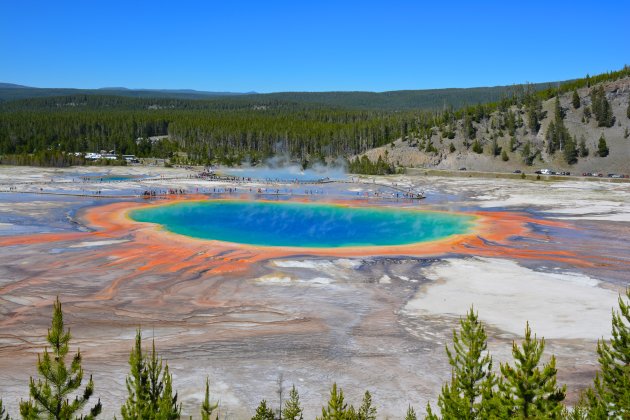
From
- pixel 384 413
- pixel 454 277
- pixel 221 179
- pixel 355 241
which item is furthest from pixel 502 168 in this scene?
pixel 384 413

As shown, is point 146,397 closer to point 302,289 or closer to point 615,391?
point 615,391

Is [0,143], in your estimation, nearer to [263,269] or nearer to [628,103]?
[263,269]

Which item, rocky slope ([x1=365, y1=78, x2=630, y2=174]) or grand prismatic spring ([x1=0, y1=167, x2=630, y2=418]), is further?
rocky slope ([x1=365, y1=78, x2=630, y2=174])

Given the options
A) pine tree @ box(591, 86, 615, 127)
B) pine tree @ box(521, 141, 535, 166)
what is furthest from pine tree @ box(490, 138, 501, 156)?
pine tree @ box(591, 86, 615, 127)

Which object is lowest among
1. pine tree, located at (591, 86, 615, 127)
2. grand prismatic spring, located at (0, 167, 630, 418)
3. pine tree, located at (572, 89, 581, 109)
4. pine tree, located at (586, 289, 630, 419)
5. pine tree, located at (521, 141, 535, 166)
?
grand prismatic spring, located at (0, 167, 630, 418)

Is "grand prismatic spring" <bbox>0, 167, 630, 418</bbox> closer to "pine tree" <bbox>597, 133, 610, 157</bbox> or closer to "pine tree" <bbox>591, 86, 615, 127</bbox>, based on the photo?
"pine tree" <bbox>597, 133, 610, 157</bbox>
